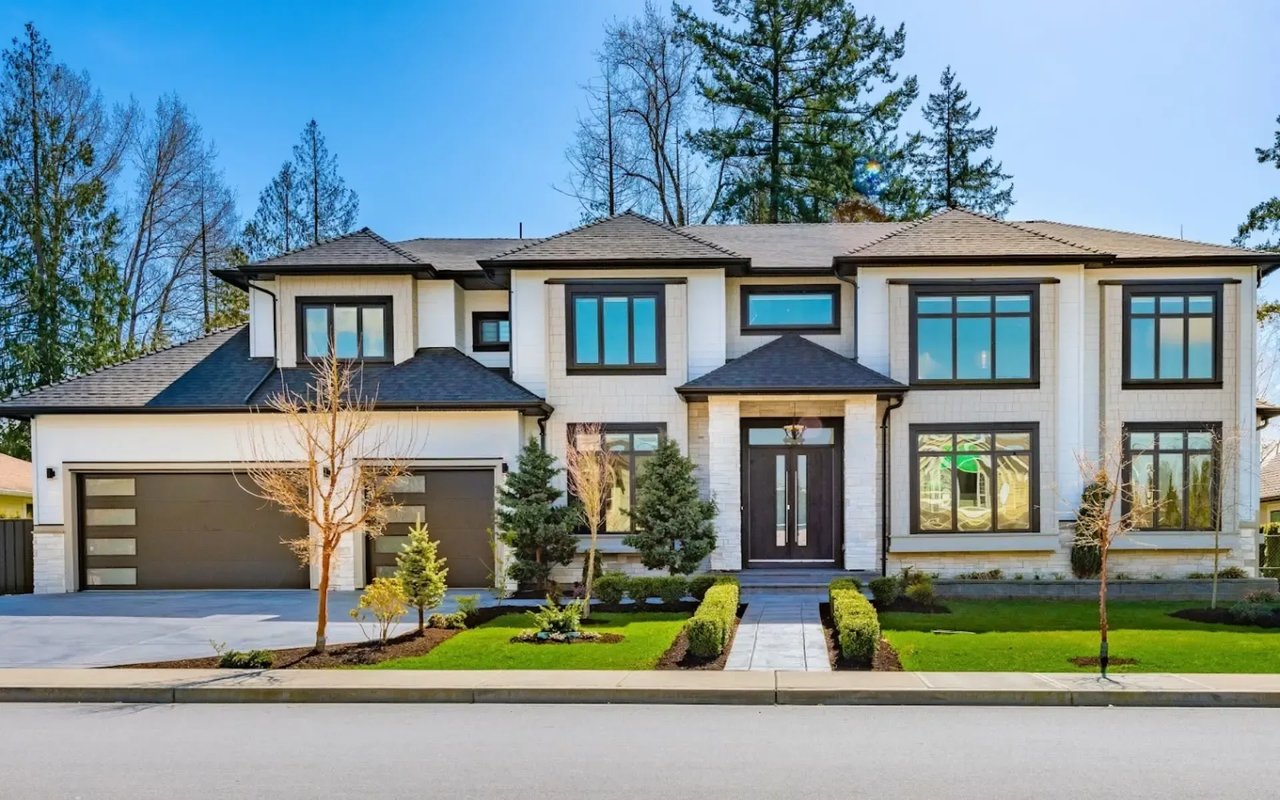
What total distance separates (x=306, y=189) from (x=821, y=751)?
116 ft

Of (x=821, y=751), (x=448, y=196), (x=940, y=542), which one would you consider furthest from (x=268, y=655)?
(x=448, y=196)

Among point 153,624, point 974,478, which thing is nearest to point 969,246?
point 974,478

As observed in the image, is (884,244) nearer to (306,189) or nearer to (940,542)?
(940,542)

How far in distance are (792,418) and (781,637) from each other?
6985mm

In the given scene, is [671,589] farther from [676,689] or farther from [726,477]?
[676,689]

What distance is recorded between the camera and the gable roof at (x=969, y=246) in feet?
61.4

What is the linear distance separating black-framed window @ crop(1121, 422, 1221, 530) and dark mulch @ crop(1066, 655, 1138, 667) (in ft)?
28.0

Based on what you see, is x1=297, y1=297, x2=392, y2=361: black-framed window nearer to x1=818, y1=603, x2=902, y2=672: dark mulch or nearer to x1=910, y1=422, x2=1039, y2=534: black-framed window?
x1=910, y1=422, x2=1039, y2=534: black-framed window

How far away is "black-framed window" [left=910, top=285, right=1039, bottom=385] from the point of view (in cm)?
1895

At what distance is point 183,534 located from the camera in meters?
18.9

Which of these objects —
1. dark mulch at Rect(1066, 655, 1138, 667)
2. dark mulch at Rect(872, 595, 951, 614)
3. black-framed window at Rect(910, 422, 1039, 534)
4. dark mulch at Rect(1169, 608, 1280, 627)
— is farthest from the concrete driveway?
dark mulch at Rect(1169, 608, 1280, 627)

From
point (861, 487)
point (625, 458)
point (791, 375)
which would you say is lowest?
point (861, 487)

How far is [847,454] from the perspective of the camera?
18.6 metres

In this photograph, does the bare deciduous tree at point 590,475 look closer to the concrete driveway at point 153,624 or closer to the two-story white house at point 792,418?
the two-story white house at point 792,418
